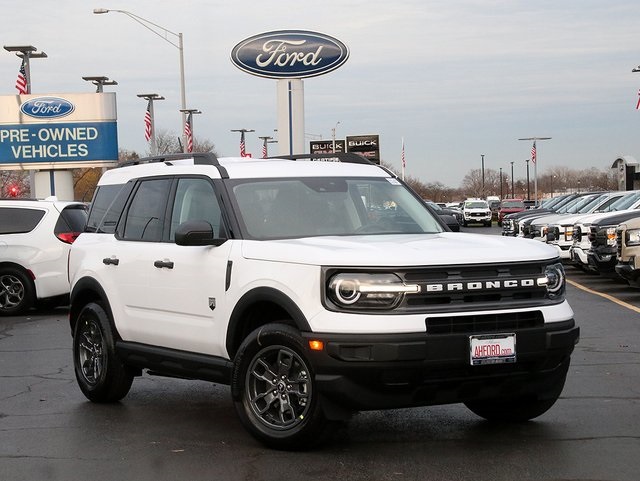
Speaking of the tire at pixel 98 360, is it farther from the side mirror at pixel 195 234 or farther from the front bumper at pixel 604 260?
the front bumper at pixel 604 260

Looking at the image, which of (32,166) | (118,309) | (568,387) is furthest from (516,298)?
(32,166)

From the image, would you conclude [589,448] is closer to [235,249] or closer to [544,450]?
[544,450]

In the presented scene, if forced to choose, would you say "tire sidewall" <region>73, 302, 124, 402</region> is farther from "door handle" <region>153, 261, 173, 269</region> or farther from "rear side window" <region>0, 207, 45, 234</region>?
"rear side window" <region>0, 207, 45, 234</region>

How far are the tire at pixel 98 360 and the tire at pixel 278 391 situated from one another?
1997mm

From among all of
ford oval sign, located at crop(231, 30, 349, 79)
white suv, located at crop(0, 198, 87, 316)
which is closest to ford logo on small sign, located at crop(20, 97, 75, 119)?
ford oval sign, located at crop(231, 30, 349, 79)

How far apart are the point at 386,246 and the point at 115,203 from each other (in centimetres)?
317

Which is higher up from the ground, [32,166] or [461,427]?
[32,166]

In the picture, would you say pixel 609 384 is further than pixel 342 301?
Yes

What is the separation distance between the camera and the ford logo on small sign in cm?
3731

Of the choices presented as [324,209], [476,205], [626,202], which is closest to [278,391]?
[324,209]

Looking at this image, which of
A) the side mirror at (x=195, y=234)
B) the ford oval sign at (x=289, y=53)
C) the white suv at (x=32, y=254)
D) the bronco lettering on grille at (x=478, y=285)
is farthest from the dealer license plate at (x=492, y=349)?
the ford oval sign at (x=289, y=53)

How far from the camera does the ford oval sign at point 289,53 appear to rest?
2970 centimetres

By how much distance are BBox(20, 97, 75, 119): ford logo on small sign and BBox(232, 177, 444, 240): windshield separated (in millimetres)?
31020

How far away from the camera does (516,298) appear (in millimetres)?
6688
